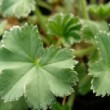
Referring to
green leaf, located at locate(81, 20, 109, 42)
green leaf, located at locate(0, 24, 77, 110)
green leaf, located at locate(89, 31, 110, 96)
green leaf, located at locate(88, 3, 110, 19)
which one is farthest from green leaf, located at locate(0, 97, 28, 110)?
green leaf, located at locate(88, 3, 110, 19)

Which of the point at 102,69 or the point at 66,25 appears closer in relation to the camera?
the point at 102,69

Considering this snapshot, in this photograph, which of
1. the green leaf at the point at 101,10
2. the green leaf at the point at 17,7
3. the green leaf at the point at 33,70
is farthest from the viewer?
the green leaf at the point at 101,10

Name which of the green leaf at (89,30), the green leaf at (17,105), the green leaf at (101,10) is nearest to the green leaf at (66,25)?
the green leaf at (89,30)

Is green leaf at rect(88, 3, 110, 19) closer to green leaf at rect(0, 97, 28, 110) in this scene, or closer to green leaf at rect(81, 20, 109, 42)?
green leaf at rect(81, 20, 109, 42)

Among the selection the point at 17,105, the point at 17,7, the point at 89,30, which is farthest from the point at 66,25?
the point at 17,105

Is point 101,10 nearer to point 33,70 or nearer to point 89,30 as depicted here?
point 89,30

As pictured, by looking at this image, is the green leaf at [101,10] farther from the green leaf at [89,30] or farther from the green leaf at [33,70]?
the green leaf at [33,70]

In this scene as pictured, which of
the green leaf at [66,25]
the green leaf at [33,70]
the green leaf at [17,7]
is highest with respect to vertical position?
the green leaf at [17,7]
